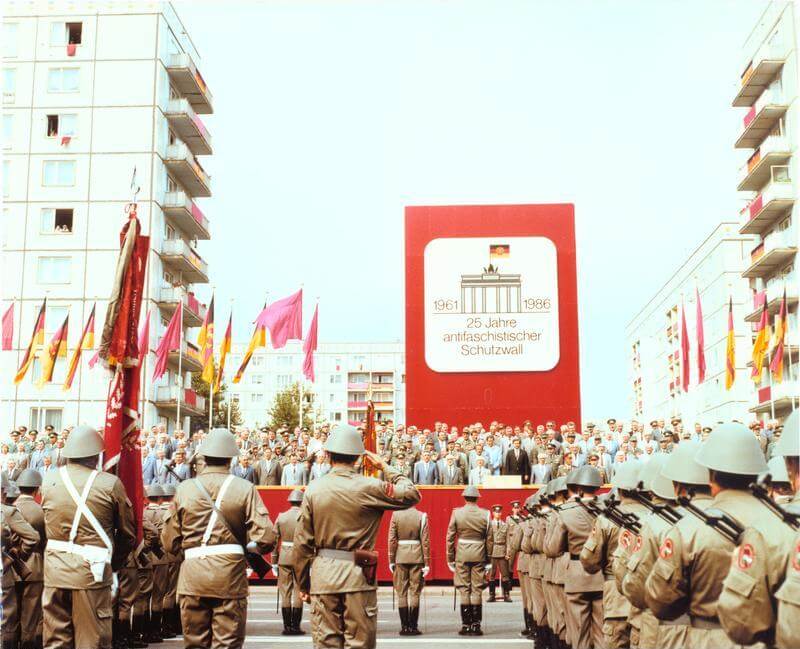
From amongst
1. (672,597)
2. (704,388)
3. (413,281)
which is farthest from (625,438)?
(704,388)

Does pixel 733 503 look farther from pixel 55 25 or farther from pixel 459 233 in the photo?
pixel 55 25

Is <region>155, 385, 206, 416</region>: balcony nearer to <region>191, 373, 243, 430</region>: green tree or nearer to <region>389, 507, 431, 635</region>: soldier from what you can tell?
<region>191, 373, 243, 430</region>: green tree

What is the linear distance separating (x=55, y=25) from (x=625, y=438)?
42.6 metres

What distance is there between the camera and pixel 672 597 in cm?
593

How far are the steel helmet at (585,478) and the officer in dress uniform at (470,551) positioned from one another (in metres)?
5.50

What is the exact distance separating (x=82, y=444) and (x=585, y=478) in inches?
227

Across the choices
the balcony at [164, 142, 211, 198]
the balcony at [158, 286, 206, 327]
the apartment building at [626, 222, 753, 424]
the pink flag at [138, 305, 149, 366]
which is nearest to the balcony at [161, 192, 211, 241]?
the balcony at [164, 142, 211, 198]

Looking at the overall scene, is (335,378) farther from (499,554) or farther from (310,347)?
(499,554)

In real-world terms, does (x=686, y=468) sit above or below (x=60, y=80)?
below

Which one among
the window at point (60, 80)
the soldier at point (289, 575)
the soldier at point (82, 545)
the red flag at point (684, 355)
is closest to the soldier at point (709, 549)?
the soldier at point (82, 545)

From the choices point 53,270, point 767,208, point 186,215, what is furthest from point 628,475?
point 186,215

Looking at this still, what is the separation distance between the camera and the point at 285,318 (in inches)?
1391

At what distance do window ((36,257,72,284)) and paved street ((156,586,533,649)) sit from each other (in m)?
32.7

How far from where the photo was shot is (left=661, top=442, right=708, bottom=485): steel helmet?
6.98 meters
